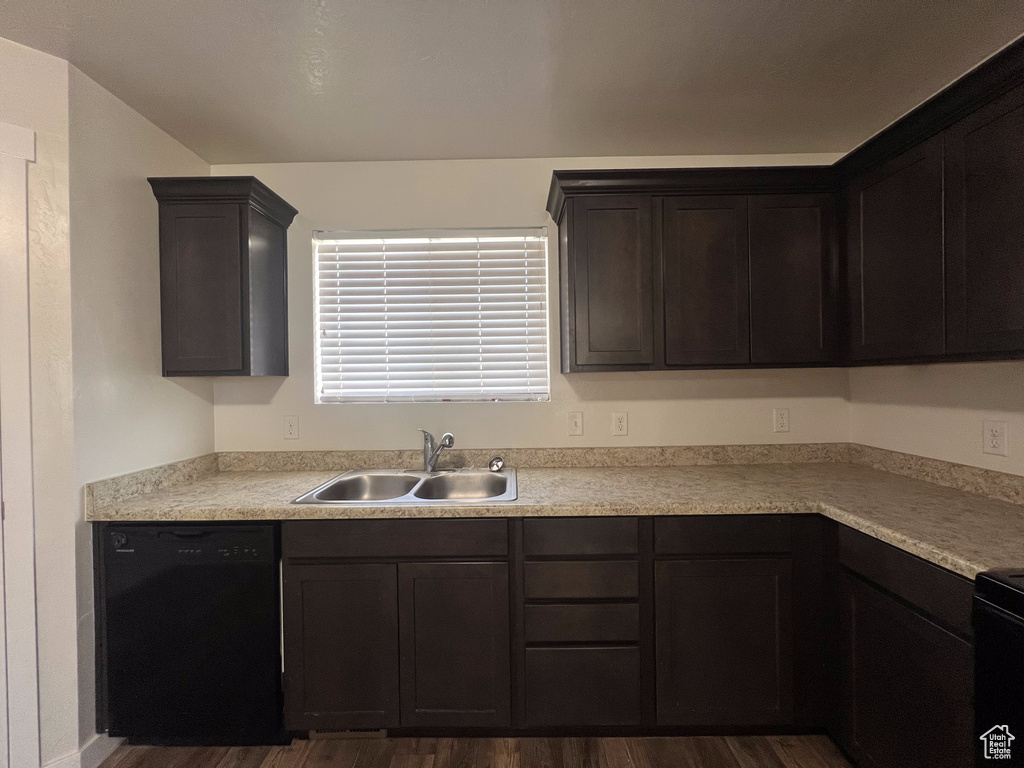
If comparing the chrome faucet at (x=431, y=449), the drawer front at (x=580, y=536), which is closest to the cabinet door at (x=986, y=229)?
the drawer front at (x=580, y=536)

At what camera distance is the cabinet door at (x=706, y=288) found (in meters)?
2.32

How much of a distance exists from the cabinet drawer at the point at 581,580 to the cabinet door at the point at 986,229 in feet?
4.31

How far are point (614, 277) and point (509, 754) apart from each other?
6.23 ft

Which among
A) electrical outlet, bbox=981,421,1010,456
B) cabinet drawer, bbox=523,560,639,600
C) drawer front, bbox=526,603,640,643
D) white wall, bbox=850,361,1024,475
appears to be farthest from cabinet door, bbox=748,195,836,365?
drawer front, bbox=526,603,640,643

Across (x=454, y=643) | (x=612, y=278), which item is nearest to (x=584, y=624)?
(x=454, y=643)

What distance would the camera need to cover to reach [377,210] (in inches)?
107

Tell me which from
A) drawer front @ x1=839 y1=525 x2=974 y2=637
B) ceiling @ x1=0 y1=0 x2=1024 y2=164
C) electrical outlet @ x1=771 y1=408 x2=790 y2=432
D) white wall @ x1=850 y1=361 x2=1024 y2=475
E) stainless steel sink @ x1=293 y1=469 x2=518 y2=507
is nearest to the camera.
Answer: drawer front @ x1=839 y1=525 x2=974 y2=637

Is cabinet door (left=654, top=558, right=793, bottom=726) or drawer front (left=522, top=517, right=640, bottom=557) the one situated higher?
drawer front (left=522, top=517, right=640, bottom=557)

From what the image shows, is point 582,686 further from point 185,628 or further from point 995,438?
point 995,438

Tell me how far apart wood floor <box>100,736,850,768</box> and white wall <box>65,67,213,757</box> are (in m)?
0.41

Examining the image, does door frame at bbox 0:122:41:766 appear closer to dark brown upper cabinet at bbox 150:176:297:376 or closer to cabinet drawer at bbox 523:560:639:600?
dark brown upper cabinet at bbox 150:176:297:376

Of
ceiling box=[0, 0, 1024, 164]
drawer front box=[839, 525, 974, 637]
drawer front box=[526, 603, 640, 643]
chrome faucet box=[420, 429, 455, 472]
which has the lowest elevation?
drawer front box=[526, 603, 640, 643]

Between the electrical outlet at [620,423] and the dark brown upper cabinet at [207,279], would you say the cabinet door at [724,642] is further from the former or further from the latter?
the dark brown upper cabinet at [207,279]

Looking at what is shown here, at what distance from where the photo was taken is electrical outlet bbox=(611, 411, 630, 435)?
8.82ft
